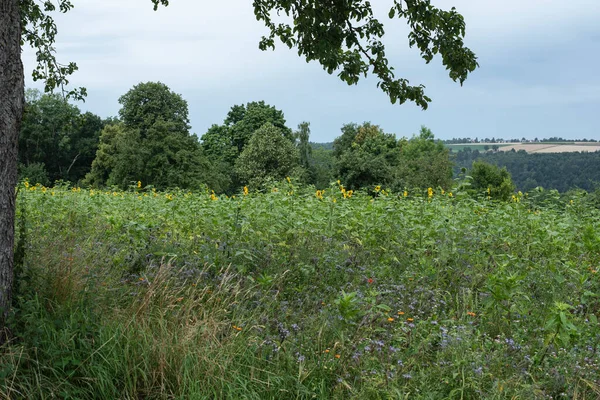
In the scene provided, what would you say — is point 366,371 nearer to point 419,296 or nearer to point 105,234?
point 419,296

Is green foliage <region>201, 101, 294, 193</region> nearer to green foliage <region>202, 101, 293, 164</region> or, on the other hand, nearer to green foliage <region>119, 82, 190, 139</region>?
green foliage <region>202, 101, 293, 164</region>

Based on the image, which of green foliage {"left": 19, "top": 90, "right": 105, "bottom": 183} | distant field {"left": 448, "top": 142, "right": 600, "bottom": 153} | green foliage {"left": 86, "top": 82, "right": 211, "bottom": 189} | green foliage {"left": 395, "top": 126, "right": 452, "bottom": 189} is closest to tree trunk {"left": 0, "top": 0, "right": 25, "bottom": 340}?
green foliage {"left": 86, "top": 82, "right": 211, "bottom": 189}

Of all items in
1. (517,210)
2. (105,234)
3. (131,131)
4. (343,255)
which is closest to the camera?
(343,255)

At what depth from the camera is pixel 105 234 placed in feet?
26.1

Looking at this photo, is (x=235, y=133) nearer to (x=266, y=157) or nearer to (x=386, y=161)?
(x=266, y=157)

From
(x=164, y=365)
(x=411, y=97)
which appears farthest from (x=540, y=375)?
(x=411, y=97)

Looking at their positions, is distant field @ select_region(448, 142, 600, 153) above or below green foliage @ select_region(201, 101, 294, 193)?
below

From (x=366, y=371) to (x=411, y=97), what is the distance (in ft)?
14.1

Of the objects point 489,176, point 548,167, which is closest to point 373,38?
point 489,176

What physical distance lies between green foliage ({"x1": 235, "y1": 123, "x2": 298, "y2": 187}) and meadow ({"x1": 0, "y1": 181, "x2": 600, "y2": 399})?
45803 mm

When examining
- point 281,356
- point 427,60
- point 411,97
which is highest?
point 427,60

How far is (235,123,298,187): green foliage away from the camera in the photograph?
5428cm

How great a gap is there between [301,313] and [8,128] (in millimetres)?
2935

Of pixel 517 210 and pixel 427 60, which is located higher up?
pixel 427 60
